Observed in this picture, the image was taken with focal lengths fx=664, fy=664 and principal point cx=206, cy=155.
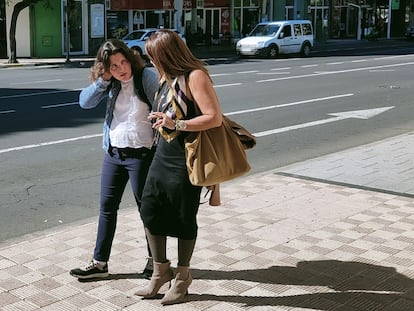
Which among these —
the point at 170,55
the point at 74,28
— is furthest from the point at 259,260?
the point at 74,28

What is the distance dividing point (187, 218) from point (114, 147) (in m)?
0.76

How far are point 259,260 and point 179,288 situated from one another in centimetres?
96

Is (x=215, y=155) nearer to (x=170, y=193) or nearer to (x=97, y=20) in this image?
(x=170, y=193)

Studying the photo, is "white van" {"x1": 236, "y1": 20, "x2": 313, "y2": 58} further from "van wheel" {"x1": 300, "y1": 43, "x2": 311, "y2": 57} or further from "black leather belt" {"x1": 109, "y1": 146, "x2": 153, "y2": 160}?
"black leather belt" {"x1": 109, "y1": 146, "x2": 153, "y2": 160}

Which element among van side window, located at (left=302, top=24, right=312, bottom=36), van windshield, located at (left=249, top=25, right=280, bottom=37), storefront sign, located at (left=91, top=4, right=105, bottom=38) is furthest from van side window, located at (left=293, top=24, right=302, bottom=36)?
storefront sign, located at (left=91, top=4, right=105, bottom=38)

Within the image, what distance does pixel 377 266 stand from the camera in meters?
4.93

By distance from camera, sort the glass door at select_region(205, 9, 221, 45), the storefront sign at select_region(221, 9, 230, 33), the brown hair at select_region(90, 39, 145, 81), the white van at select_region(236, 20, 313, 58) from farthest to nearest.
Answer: the storefront sign at select_region(221, 9, 230, 33)
the glass door at select_region(205, 9, 221, 45)
the white van at select_region(236, 20, 313, 58)
the brown hair at select_region(90, 39, 145, 81)

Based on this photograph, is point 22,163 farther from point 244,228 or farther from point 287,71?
point 287,71

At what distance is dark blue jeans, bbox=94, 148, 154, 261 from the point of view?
443cm

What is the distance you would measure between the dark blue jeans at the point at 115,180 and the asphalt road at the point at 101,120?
5.00 ft

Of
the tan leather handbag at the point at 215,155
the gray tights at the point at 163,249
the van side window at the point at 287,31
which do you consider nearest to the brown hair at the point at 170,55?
the tan leather handbag at the point at 215,155

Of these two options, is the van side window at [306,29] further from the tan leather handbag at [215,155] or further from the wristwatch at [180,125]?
the wristwatch at [180,125]

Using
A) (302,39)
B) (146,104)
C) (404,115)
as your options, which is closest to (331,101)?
(404,115)

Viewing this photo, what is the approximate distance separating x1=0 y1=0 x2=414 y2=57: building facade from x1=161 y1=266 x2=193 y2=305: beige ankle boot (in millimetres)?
26335
